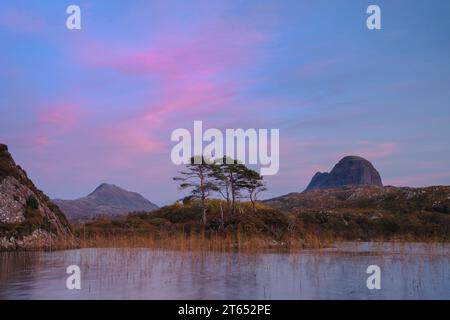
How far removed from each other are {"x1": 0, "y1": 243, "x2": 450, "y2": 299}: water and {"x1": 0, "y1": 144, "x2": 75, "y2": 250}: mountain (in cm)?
655

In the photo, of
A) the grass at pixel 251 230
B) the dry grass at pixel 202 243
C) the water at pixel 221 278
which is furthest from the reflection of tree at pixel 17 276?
the grass at pixel 251 230

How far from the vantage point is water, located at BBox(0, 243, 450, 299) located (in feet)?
48.7

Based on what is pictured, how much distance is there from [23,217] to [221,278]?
21.6 m

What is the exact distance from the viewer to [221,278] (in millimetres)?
17953

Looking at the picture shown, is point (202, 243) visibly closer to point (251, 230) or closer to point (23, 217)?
point (251, 230)

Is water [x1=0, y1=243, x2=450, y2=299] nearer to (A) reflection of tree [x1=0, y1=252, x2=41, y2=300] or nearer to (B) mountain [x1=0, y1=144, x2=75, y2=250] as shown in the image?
(A) reflection of tree [x1=0, y1=252, x2=41, y2=300]

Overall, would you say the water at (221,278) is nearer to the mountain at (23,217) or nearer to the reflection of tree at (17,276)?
the reflection of tree at (17,276)

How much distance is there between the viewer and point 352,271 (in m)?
20.5

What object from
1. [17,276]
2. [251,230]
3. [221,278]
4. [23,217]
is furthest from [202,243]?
[17,276]

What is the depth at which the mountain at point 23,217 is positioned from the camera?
3256 cm
